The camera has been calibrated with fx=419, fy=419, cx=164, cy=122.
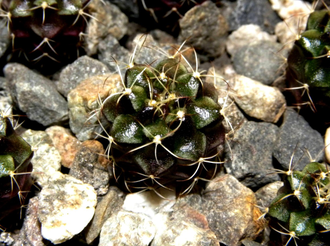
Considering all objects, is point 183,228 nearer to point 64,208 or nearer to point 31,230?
point 64,208

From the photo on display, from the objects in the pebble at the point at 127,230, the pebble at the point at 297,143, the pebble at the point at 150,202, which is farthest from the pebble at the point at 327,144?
the pebble at the point at 127,230

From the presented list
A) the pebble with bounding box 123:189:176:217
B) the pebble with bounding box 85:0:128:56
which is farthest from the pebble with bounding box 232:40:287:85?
the pebble with bounding box 123:189:176:217

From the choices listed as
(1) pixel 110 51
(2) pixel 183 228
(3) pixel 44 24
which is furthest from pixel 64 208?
(1) pixel 110 51

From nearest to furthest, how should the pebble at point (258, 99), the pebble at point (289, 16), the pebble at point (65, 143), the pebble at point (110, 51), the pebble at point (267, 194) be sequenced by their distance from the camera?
the pebble at point (267, 194) < the pebble at point (65, 143) < the pebble at point (258, 99) < the pebble at point (110, 51) < the pebble at point (289, 16)

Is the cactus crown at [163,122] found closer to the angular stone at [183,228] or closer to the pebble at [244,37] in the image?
the angular stone at [183,228]

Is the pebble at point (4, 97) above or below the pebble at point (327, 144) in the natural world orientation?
above

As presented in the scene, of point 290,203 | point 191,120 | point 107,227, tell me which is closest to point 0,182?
point 107,227
